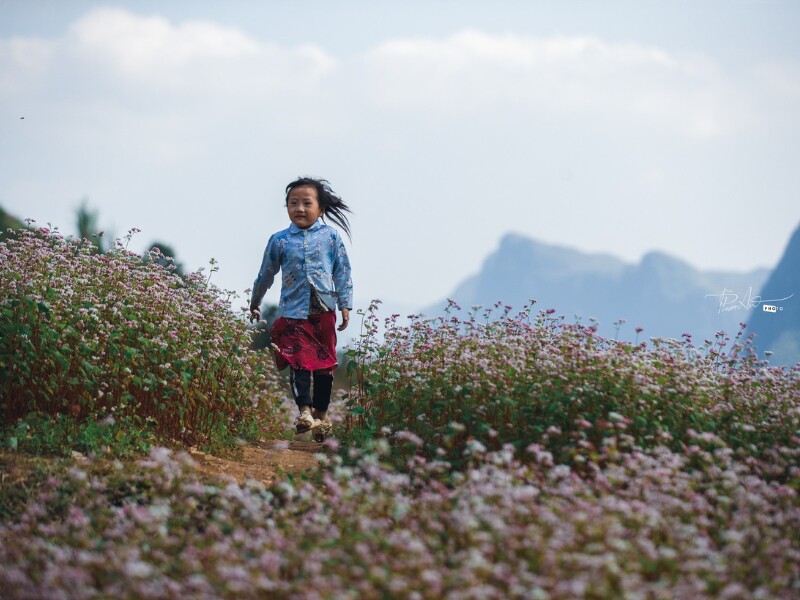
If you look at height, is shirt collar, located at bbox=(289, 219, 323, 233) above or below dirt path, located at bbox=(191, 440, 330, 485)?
above

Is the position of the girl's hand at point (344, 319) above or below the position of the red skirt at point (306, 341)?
above

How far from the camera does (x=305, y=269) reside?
816 centimetres

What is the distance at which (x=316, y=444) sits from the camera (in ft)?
29.7

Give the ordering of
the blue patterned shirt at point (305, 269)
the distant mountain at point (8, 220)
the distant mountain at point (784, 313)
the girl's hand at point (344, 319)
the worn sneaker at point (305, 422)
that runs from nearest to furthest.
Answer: the worn sneaker at point (305, 422) < the blue patterned shirt at point (305, 269) < the girl's hand at point (344, 319) < the distant mountain at point (8, 220) < the distant mountain at point (784, 313)

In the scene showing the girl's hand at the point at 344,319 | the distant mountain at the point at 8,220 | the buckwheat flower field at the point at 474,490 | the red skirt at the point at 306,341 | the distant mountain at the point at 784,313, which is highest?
the distant mountain at the point at 784,313

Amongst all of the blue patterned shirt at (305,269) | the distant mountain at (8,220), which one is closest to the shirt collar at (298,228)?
the blue patterned shirt at (305,269)

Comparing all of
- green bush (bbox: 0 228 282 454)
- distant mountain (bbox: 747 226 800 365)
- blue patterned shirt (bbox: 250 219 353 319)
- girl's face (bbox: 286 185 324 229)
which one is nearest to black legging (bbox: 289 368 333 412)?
green bush (bbox: 0 228 282 454)

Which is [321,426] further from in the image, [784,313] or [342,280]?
[784,313]

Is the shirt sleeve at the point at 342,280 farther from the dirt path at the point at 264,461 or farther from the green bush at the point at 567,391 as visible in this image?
the dirt path at the point at 264,461

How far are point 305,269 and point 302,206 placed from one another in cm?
68

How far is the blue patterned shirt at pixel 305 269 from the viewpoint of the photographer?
26.8 feet

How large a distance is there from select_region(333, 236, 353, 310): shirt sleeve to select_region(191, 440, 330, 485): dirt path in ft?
5.05

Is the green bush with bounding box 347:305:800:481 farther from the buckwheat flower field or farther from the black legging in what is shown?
the black legging

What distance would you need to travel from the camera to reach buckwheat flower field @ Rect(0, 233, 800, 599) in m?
3.68
